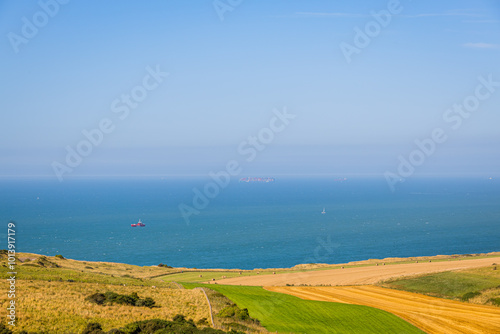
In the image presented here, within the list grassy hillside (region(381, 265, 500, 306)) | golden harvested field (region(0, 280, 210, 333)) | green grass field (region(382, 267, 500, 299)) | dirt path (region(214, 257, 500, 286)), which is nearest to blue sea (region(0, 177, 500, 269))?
dirt path (region(214, 257, 500, 286))

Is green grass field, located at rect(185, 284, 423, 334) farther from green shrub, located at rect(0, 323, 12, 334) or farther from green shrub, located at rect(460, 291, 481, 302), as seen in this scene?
green shrub, located at rect(0, 323, 12, 334)

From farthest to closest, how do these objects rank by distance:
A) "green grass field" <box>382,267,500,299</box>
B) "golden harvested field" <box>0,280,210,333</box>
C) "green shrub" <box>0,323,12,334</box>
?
"green grass field" <box>382,267,500,299</box>, "golden harvested field" <box>0,280,210,333</box>, "green shrub" <box>0,323,12,334</box>

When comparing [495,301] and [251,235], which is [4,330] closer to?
[495,301]

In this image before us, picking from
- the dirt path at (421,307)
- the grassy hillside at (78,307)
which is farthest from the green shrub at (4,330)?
the dirt path at (421,307)

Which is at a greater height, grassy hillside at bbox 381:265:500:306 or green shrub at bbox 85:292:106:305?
grassy hillside at bbox 381:265:500:306

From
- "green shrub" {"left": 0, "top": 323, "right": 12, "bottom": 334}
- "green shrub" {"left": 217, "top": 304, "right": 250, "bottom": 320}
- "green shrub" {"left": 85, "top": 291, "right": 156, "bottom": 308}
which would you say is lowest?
"green shrub" {"left": 0, "top": 323, "right": 12, "bottom": 334}

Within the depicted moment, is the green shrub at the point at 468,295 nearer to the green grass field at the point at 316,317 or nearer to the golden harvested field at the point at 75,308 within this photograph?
the green grass field at the point at 316,317

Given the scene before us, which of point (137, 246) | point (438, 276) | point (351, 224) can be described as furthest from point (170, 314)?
point (351, 224)

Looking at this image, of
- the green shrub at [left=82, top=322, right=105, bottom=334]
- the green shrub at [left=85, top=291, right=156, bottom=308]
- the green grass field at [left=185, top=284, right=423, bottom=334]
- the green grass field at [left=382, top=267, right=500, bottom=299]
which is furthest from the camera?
the green grass field at [left=382, top=267, right=500, bottom=299]
